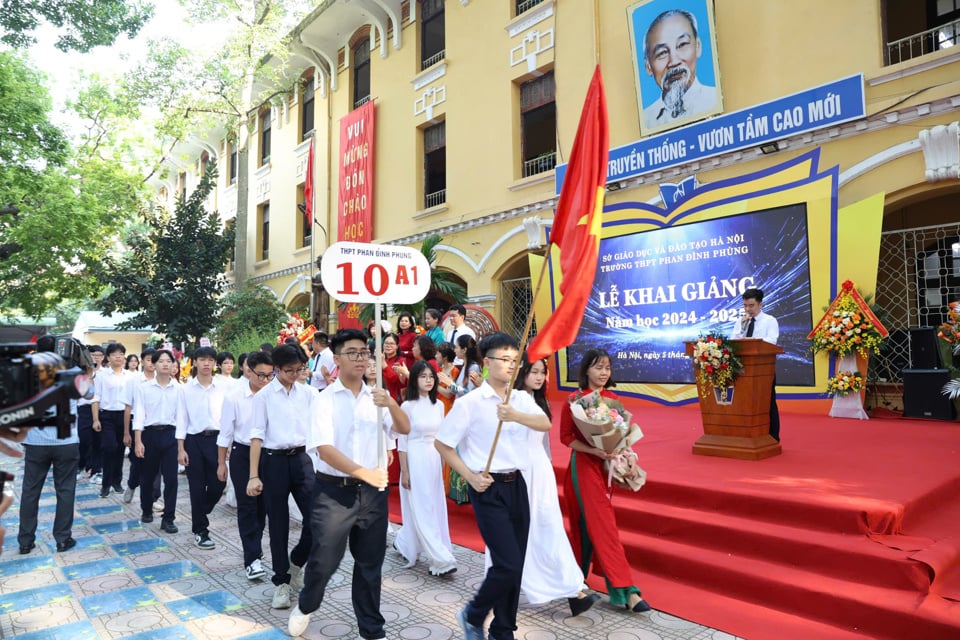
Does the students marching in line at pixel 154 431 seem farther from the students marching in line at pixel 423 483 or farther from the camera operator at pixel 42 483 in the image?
the students marching in line at pixel 423 483

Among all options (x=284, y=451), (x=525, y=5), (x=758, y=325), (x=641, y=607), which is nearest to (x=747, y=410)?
(x=758, y=325)

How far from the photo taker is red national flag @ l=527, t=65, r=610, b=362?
342 cm

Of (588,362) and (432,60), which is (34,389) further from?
(432,60)

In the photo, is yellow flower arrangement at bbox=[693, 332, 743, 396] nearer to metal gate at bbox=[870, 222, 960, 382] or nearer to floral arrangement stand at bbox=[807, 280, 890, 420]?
floral arrangement stand at bbox=[807, 280, 890, 420]

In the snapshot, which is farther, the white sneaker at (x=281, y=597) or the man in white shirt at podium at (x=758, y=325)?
the man in white shirt at podium at (x=758, y=325)

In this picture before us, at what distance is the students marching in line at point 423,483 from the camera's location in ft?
15.6

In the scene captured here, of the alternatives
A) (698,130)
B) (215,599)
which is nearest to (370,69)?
(698,130)

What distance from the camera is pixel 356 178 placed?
16641 mm

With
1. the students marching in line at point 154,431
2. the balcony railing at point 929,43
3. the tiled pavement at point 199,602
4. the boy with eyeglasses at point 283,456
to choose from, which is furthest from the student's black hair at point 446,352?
the balcony railing at point 929,43

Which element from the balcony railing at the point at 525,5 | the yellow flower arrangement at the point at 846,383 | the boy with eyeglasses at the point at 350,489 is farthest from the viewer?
the balcony railing at the point at 525,5

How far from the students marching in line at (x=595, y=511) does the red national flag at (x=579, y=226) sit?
0.70 metres

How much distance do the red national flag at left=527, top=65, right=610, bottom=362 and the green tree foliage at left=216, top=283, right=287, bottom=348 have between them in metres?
15.2

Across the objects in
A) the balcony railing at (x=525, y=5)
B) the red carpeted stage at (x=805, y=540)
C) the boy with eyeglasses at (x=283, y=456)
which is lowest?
the red carpeted stage at (x=805, y=540)

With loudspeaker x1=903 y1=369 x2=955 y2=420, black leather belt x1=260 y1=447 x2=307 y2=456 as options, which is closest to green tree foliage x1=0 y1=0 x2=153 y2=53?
black leather belt x1=260 y1=447 x2=307 y2=456
